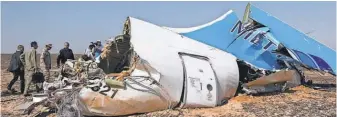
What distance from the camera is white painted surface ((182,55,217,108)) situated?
919cm

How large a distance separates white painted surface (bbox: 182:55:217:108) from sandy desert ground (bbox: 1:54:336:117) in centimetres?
18

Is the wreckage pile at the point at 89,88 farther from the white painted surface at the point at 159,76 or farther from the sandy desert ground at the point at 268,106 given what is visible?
the sandy desert ground at the point at 268,106

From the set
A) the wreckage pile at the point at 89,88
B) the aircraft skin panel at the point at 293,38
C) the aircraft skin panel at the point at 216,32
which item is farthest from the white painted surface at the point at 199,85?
the aircraft skin panel at the point at 293,38

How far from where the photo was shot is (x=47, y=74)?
1122cm

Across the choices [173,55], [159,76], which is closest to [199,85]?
[173,55]

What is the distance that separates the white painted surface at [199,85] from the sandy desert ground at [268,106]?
0.60ft

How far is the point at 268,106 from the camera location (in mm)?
9703

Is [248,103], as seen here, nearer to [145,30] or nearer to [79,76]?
[145,30]

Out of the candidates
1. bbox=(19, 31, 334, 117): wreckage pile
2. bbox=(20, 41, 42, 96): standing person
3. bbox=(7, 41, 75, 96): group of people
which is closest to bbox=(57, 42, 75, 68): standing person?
bbox=(7, 41, 75, 96): group of people

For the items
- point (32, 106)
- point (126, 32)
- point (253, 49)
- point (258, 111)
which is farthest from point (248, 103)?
point (32, 106)

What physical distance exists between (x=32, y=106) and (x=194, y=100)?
342 centimetres

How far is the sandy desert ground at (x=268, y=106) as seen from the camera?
8898mm

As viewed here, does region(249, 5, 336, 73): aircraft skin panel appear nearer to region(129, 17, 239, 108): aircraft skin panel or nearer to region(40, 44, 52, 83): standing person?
region(129, 17, 239, 108): aircraft skin panel

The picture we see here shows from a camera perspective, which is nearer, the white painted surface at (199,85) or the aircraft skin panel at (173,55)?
the aircraft skin panel at (173,55)
